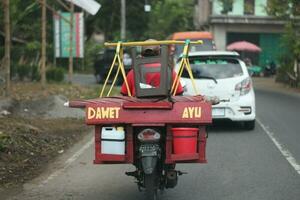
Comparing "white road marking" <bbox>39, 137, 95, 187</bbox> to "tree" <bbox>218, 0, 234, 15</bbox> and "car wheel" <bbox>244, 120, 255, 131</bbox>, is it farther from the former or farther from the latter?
"tree" <bbox>218, 0, 234, 15</bbox>

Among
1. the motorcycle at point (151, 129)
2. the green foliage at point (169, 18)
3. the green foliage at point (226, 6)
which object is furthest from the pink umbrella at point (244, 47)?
the motorcycle at point (151, 129)

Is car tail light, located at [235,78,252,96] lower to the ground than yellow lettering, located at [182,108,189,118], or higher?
lower

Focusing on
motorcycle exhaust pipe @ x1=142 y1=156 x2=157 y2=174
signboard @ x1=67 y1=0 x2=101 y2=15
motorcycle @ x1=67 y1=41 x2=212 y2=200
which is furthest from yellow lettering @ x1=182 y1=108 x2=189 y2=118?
signboard @ x1=67 y1=0 x2=101 y2=15

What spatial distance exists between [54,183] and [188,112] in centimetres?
264

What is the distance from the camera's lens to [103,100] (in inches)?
271

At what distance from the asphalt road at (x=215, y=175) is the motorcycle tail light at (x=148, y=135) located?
3.83 ft

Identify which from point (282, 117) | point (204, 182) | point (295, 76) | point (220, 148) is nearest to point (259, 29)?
point (295, 76)

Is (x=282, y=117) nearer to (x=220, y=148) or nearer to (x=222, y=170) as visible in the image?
(x=220, y=148)

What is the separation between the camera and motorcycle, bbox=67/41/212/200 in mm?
6621

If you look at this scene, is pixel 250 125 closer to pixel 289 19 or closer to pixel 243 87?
pixel 243 87

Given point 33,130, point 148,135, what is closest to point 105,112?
point 148,135

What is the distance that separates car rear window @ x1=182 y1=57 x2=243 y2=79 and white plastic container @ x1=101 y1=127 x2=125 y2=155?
707 cm

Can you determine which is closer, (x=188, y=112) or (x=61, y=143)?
(x=188, y=112)

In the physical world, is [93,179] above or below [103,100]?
below
